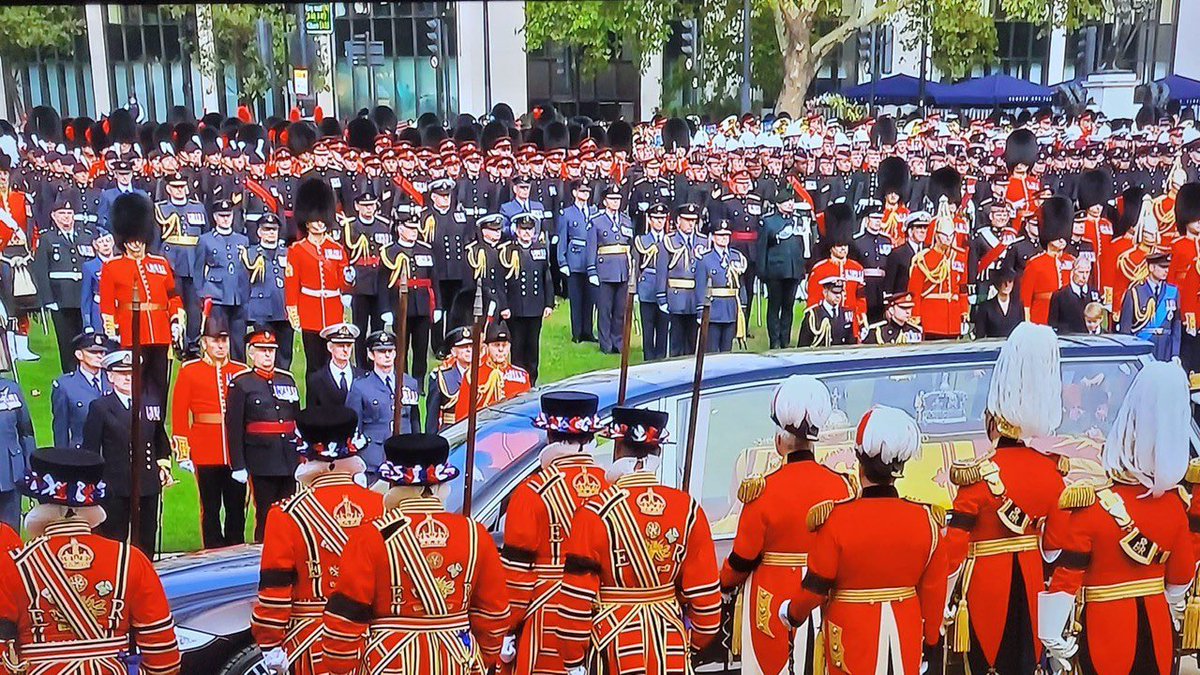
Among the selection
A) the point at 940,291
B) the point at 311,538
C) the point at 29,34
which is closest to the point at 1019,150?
the point at 940,291

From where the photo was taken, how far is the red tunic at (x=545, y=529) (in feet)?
12.8

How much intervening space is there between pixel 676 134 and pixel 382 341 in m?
1.27

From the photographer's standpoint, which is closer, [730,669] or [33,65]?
[33,65]

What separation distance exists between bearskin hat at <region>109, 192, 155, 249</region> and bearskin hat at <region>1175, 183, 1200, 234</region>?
12.1ft

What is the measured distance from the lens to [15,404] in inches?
166

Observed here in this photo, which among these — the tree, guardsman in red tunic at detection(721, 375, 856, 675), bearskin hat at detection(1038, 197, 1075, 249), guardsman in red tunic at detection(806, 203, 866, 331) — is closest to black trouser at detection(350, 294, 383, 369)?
the tree

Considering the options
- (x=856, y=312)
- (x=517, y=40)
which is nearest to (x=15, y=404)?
(x=517, y=40)

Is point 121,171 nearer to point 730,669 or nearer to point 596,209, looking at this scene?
point 596,209

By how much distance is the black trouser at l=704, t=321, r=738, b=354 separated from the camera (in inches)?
179

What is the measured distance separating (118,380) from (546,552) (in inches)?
60.6

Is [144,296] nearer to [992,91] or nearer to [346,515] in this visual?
[346,515]

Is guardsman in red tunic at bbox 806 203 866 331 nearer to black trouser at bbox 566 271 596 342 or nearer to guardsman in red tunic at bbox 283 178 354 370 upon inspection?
black trouser at bbox 566 271 596 342

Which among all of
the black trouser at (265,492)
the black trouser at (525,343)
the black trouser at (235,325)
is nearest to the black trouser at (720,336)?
the black trouser at (525,343)

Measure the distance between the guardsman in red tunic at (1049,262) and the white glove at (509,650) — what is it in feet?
7.20
